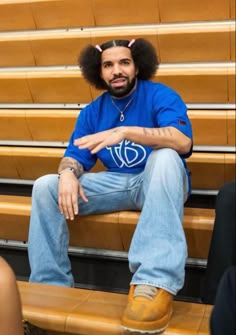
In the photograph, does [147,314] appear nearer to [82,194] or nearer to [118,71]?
[82,194]

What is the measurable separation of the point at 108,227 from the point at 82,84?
77cm

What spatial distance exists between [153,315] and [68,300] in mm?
269

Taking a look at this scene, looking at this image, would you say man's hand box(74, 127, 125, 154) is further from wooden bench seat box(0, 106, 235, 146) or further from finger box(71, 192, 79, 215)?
wooden bench seat box(0, 106, 235, 146)

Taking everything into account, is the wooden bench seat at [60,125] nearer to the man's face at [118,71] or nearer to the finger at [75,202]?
the man's face at [118,71]

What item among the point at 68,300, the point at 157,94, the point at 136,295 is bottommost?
the point at 68,300

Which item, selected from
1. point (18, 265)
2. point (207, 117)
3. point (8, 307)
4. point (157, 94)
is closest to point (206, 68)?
point (207, 117)

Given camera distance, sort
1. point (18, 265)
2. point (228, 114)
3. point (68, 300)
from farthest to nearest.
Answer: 1. point (228, 114)
2. point (18, 265)
3. point (68, 300)

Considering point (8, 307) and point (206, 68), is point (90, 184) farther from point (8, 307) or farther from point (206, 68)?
point (206, 68)

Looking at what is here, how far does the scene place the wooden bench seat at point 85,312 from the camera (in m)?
0.94

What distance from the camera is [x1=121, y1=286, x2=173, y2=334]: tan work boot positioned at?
0.88 metres

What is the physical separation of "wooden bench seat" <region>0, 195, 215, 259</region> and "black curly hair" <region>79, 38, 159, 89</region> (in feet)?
1.49

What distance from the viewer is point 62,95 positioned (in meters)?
1.84

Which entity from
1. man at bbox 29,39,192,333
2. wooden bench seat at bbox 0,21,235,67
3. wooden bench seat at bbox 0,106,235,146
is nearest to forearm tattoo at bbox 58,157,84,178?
man at bbox 29,39,192,333

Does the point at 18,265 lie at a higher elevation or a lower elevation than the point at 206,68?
lower
